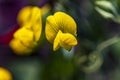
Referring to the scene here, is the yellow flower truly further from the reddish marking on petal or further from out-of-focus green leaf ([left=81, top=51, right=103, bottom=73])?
the reddish marking on petal

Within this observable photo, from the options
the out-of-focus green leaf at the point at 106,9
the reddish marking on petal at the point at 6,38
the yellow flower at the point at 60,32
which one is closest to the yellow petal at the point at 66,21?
the yellow flower at the point at 60,32

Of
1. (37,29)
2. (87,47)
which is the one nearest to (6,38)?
(87,47)

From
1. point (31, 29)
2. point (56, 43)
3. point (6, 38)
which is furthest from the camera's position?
point (6, 38)

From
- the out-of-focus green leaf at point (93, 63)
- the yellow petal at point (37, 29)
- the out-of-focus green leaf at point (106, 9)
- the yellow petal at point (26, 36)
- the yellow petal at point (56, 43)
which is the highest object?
the out-of-focus green leaf at point (106, 9)

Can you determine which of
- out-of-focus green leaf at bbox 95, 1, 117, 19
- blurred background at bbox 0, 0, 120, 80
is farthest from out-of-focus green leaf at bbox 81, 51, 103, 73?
out-of-focus green leaf at bbox 95, 1, 117, 19

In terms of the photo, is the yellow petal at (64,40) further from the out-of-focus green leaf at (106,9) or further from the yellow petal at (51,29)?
the out-of-focus green leaf at (106,9)

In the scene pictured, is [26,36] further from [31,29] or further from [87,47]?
[87,47]

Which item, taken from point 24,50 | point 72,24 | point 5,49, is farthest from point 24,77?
point 72,24
